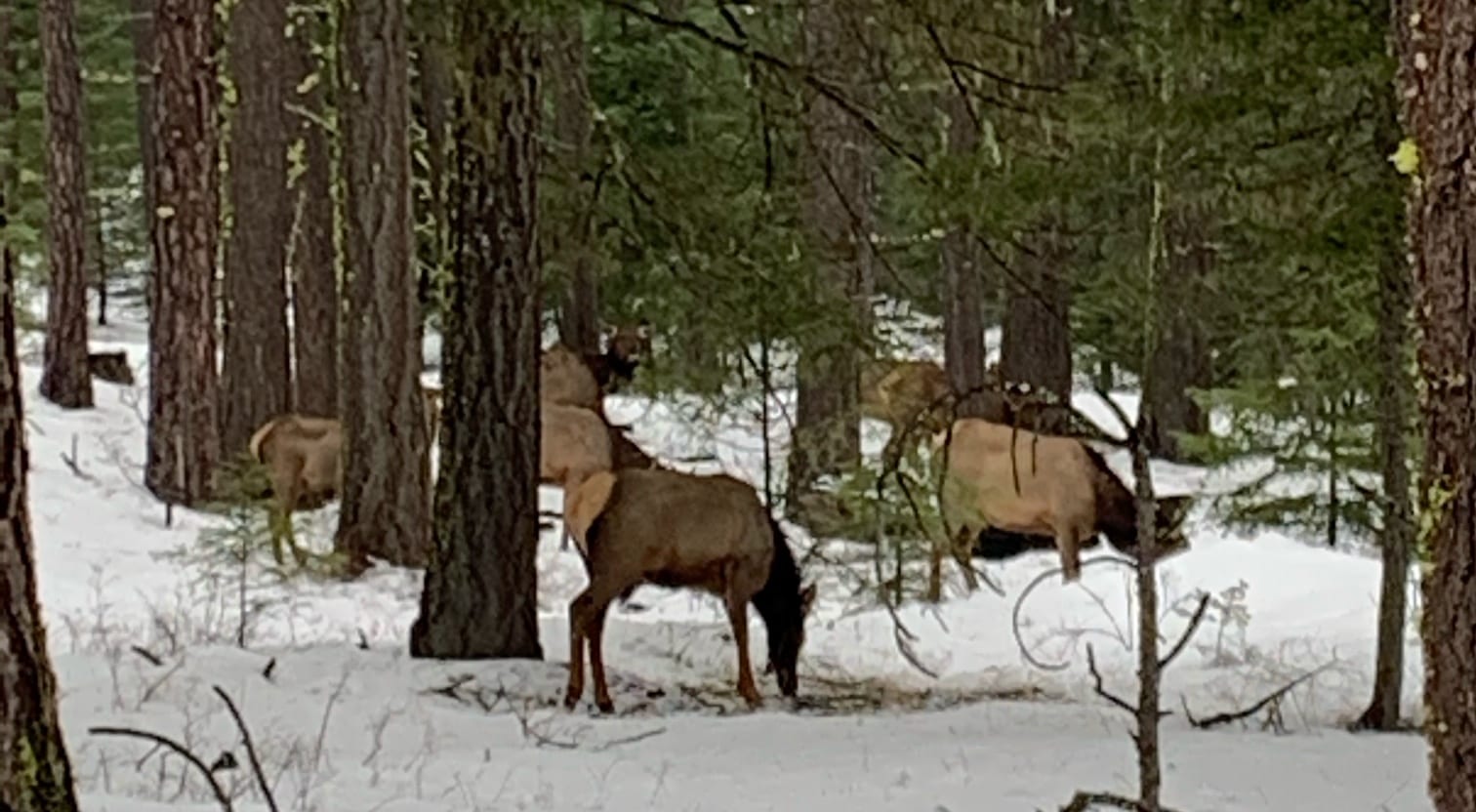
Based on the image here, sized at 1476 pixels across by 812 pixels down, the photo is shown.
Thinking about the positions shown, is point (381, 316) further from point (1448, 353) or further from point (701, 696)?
point (1448, 353)

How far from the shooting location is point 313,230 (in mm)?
18172

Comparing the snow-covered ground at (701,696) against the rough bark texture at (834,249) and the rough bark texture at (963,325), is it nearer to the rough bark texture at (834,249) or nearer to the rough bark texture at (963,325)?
the rough bark texture at (834,249)

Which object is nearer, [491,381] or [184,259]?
[491,381]

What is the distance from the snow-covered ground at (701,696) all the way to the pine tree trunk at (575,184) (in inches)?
78.6

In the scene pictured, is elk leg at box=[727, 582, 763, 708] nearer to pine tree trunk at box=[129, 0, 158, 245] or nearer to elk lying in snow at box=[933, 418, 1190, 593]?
elk lying in snow at box=[933, 418, 1190, 593]

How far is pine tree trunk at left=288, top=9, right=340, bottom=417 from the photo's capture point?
18.0 meters

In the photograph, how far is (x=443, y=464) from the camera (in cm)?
913

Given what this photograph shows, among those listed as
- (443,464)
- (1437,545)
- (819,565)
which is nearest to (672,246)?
(443,464)

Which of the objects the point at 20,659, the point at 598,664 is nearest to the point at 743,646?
the point at 598,664

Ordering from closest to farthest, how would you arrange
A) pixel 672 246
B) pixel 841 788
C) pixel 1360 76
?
pixel 841 788
pixel 1360 76
pixel 672 246

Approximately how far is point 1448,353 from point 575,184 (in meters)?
6.75

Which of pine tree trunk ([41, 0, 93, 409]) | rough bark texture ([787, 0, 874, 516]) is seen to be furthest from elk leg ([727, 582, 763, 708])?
pine tree trunk ([41, 0, 93, 409])

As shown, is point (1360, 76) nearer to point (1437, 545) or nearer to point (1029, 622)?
point (1437, 545)

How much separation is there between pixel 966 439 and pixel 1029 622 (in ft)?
5.75
